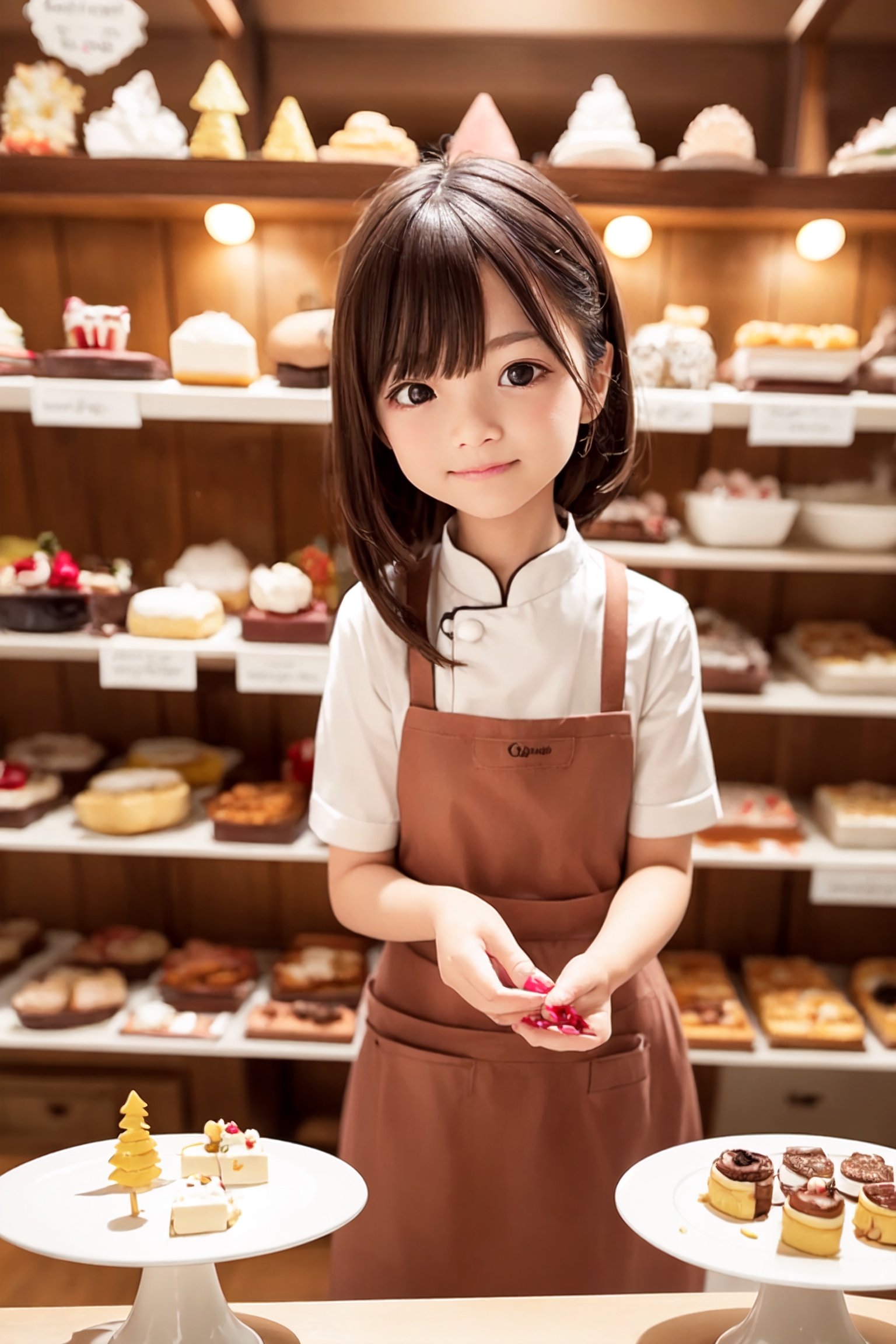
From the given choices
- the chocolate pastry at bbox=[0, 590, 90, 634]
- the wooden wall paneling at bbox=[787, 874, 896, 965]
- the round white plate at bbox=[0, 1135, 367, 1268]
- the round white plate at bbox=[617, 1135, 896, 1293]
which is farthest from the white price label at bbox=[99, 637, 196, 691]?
the wooden wall paneling at bbox=[787, 874, 896, 965]

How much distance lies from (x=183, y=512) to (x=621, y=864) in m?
1.41

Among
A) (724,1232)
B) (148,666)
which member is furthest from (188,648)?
(724,1232)

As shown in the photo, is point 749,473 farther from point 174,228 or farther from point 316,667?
point 174,228

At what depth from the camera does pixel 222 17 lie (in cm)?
191

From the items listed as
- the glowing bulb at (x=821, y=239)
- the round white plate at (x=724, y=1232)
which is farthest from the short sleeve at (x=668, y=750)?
the glowing bulb at (x=821, y=239)

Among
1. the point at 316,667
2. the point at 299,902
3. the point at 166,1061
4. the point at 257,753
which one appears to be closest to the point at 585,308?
the point at 316,667

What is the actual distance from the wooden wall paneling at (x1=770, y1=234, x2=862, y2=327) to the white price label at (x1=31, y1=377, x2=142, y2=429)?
1.23 metres

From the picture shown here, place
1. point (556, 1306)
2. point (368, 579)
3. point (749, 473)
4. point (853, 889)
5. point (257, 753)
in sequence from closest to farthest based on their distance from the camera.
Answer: point (556, 1306), point (368, 579), point (853, 889), point (749, 473), point (257, 753)

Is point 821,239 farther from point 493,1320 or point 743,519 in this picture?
point 493,1320

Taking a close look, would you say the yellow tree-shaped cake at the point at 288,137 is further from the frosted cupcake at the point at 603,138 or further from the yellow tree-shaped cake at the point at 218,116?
the frosted cupcake at the point at 603,138

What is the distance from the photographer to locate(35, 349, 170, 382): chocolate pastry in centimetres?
193

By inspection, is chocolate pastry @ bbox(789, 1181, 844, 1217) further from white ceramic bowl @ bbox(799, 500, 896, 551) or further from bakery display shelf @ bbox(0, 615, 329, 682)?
white ceramic bowl @ bbox(799, 500, 896, 551)

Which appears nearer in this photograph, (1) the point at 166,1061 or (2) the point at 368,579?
(2) the point at 368,579

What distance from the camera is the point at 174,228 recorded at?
6.95 ft
